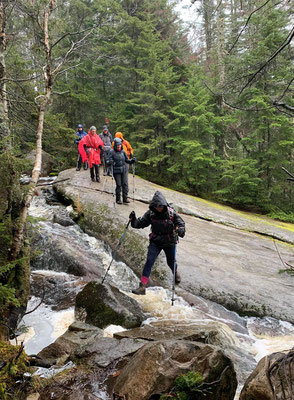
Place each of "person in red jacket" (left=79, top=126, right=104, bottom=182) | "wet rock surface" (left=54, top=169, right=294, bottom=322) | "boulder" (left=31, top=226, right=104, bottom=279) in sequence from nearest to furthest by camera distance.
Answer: "wet rock surface" (left=54, top=169, right=294, bottom=322)
"boulder" (left=31, top=226, right=104, bottom=279)
"person in red jacket" (left=79, top=126, right=104, bottom=182)

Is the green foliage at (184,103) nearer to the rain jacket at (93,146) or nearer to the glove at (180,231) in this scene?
the rain jacket at (93,146)

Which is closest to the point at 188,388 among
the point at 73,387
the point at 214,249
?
the point at 73,387

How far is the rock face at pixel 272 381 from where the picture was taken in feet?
8.13

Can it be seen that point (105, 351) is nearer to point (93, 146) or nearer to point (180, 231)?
point (180, 231)

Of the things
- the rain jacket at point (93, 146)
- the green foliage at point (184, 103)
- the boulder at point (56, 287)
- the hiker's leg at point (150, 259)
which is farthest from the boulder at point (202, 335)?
the rain jacket at point (93, 146)

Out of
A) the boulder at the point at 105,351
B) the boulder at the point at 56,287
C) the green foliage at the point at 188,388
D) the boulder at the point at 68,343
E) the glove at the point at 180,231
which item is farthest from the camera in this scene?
the boulder at the point at 56,287

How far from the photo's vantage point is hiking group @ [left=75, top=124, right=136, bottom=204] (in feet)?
34.2

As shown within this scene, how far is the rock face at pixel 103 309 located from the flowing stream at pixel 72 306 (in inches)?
7.7

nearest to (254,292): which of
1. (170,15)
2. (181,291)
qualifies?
(181,291)

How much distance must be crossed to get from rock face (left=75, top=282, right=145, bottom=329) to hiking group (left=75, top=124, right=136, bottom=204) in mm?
5434

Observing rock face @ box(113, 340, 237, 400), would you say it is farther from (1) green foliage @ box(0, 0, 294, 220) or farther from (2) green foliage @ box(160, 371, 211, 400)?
(1) green foliage @ box(0, 0, 294, 220)

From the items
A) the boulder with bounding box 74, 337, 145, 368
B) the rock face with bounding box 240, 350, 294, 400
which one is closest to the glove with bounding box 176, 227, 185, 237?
the boulder with bounding box 74, 337, 145, 368

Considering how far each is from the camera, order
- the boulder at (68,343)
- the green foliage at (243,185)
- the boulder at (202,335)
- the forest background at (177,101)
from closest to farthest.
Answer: the boulder at (68,343)
the boulder at (202,335)
the forest background at (177,101)
the green foliage at (243,185)

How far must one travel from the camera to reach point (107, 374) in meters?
3.98
